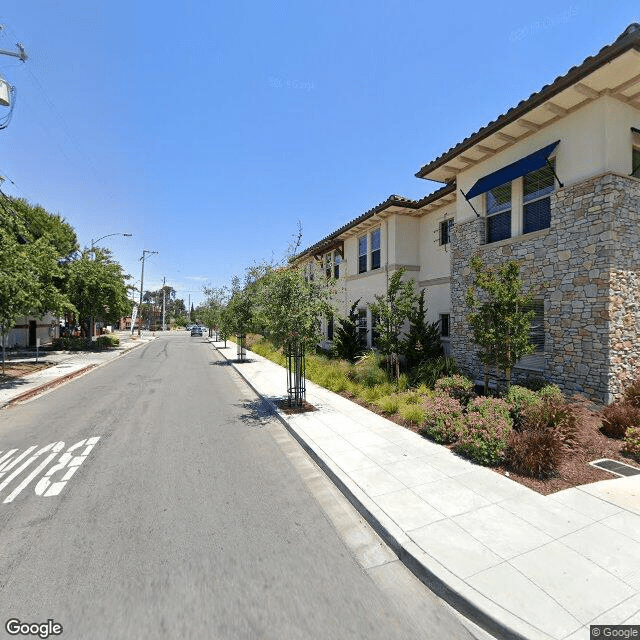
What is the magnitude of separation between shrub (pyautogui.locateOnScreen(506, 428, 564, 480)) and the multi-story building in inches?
132

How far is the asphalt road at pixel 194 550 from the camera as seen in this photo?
2.62 metres

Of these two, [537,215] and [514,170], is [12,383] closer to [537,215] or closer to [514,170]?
[514,170]

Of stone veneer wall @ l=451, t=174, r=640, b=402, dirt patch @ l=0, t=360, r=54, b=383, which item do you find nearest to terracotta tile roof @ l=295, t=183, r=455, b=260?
stone veneer wall @ l=451, t=174, r=640, b=402

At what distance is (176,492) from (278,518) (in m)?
1.63

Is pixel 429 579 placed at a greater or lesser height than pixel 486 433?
lesser

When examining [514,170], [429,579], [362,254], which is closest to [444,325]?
[362,254]

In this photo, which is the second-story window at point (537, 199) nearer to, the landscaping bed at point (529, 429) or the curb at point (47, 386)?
the landscaping bed at point (529, 429)

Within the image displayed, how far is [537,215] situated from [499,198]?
54.6 inches

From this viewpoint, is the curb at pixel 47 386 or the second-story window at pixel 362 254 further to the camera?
the second-story window at pixel 362 254

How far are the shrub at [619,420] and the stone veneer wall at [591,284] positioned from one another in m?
0.69

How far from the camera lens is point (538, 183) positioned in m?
8.77

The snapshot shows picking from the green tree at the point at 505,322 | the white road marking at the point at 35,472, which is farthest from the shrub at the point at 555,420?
the white road marking at the point at 35,472

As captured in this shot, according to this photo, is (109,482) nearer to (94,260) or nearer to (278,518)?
(278,518)

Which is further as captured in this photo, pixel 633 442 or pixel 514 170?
pixel 514 170
